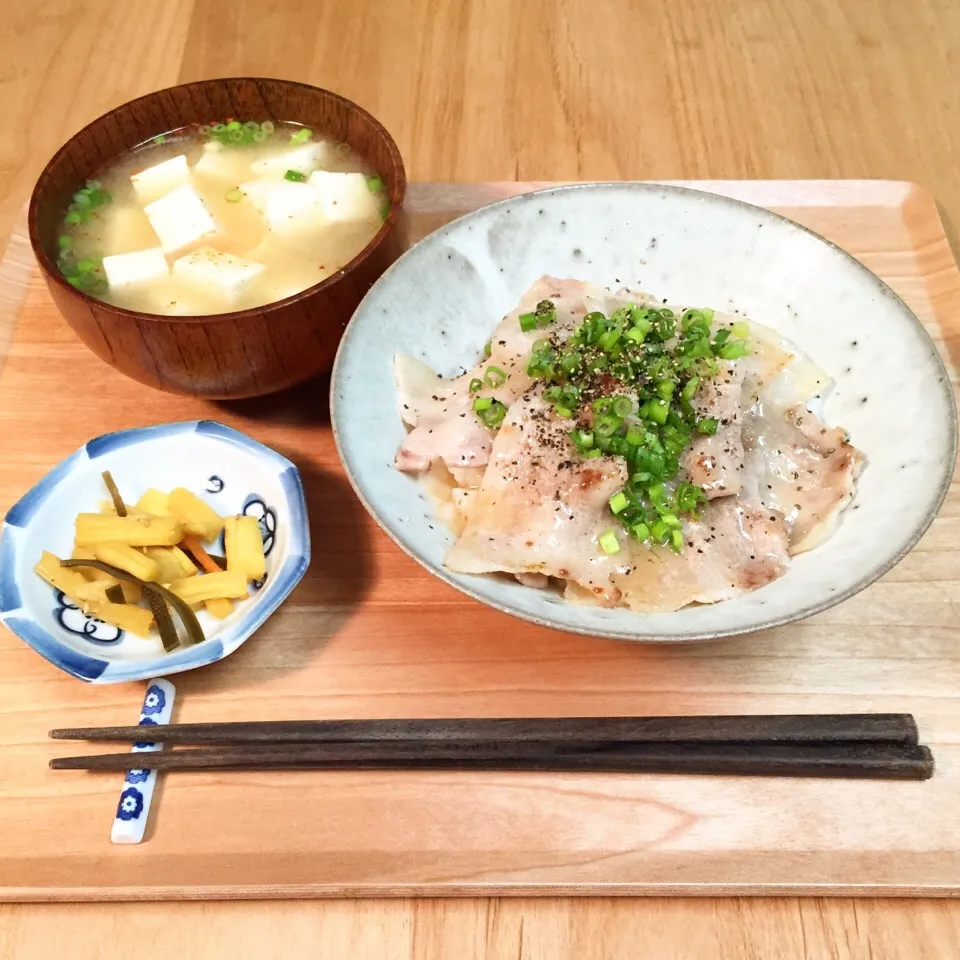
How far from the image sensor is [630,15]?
3301 mm

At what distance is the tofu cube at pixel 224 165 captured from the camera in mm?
2039

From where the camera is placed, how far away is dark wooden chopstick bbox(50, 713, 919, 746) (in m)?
1.43

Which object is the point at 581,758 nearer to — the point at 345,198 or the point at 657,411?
the point at 657,411

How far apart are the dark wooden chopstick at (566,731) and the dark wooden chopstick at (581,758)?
0.01 meters

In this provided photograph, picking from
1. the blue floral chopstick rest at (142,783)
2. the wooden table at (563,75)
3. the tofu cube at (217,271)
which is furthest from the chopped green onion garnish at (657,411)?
the wooden table at (563,75)

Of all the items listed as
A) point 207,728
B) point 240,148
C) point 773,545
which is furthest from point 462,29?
point 207,728

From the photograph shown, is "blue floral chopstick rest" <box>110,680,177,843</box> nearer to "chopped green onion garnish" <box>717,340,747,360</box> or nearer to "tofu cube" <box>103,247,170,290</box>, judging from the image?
"tofu cube" <box>103,247,170,290</box>

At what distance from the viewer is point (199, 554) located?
1688 millimetres

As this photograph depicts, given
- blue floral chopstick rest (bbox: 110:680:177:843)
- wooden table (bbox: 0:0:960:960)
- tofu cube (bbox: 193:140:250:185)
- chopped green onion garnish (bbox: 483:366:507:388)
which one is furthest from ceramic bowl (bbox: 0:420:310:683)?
wooden table (bbox: 0:0:960:960)

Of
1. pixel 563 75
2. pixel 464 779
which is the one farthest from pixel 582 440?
pixel 563 75

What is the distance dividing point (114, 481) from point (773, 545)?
1277mm

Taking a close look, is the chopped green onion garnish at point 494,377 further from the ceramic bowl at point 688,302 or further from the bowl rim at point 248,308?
the bowl rim at point 248,308

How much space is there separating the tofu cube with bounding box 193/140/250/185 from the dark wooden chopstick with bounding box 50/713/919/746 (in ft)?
4.13

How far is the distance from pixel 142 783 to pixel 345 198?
128 centimetres
